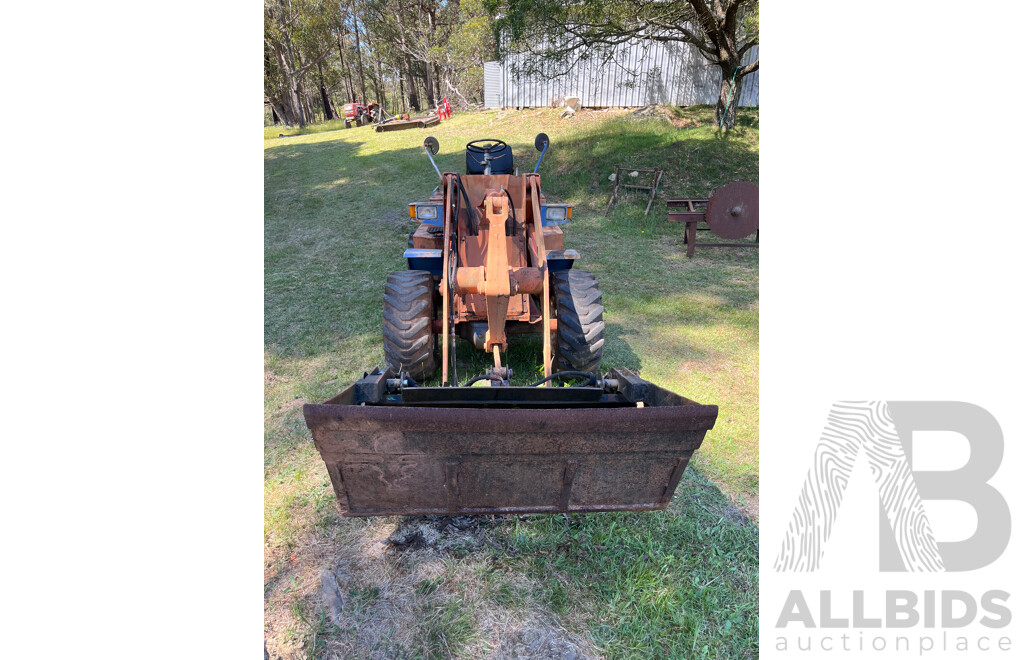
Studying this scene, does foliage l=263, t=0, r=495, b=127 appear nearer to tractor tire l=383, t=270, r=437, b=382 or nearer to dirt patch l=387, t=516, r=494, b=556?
tractor tire l=383, t=270, r=437, b=382

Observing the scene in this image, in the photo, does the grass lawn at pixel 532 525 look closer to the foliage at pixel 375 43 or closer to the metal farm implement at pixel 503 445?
the metal farm implement at pixel 503 445

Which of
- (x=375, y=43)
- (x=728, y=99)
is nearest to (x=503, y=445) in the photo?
(x=728, y=99)

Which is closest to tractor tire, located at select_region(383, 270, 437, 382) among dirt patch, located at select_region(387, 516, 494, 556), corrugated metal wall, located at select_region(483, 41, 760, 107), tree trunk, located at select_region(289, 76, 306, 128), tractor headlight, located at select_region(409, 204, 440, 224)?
tractor headlight, located at select_region(409, 204, 440, 224)

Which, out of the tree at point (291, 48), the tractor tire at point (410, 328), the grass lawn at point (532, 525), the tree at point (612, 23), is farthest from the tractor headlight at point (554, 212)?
the tree at point (291, 48)

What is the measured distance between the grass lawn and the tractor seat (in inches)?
68.7

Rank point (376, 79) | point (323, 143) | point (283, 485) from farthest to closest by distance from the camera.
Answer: point (376, 79), point (323, 143), point (283, 485)

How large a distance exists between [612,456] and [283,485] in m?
2.20

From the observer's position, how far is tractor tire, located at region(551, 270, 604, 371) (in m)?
4.11

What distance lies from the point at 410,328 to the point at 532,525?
1792mm

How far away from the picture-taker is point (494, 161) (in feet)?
17.0

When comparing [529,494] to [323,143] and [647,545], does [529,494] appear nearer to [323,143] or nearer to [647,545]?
[647,545]

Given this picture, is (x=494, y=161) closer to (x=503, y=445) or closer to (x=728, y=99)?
(x=503, y=445)

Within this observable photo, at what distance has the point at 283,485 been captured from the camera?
3.34 meters

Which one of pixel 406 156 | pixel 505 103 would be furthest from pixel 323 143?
pixel 505 103
